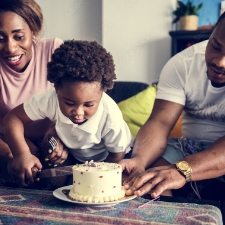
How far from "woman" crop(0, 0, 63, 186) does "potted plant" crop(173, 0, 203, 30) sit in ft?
4.70

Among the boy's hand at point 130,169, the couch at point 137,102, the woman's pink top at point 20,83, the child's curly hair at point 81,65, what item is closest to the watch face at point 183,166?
the boy's hand at point 130,169

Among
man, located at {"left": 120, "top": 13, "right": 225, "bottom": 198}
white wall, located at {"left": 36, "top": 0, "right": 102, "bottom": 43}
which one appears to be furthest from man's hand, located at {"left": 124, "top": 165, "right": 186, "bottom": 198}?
white wall, located at {"left": 36, "top": 0, "right": 102, "bottom": 43}

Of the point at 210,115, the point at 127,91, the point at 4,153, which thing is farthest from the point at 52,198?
the point at 127,91

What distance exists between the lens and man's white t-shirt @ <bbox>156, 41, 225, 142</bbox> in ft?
5.64

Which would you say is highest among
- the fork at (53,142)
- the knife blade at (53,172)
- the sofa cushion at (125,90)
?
the sofa cushion at (125,90)

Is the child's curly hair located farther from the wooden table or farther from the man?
the wooden table

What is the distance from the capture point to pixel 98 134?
1.61 metres

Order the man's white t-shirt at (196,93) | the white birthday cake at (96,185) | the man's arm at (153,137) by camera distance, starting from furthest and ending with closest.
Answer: the man's white t-shirt at (196,93)
the man's arm at (153,137)
the white birthday cake at (96,185)

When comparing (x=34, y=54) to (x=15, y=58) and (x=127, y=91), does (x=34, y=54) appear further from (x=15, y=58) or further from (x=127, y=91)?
(x=127, y=91)

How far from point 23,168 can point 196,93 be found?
782 millimetres

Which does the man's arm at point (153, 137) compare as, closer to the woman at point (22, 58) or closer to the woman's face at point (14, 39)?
the woman at point (22, 58)

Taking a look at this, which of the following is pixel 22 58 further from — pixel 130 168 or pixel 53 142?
pixel 130 168

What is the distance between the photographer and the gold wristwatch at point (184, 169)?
1.36 metres

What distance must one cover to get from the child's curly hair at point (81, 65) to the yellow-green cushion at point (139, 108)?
89cm
